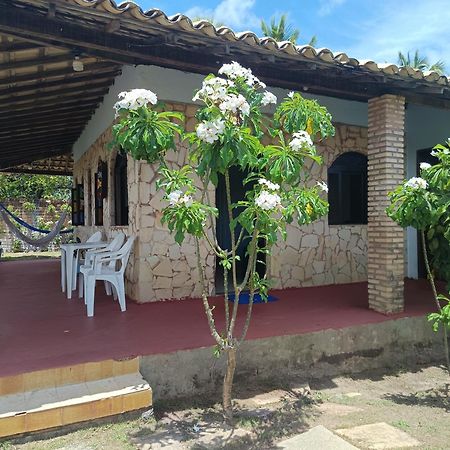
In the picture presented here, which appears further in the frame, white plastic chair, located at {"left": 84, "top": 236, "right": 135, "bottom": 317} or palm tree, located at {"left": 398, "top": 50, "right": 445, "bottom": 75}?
palm tree, located at {"left": 398, "top": 50, "right": 445, "bottom": 75}

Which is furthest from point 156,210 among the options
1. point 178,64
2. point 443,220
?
point 443,220

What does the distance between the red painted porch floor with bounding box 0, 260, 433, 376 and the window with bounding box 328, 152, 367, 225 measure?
1.29 metres

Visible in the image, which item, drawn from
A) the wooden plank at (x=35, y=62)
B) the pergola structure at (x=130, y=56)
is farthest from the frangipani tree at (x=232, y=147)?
the wooden plank at (x=35, y=62)

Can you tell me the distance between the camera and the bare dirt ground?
2.97 meters

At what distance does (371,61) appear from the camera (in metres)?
4.70

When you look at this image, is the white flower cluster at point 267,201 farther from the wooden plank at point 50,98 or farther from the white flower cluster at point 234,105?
the wooden plank at point 50,98

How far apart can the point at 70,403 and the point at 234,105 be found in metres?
2.35

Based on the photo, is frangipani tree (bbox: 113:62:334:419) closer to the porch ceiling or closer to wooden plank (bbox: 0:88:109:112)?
the porch ceiling

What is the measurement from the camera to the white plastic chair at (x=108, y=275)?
5.08 m

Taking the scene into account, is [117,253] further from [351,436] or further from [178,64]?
[351,436]

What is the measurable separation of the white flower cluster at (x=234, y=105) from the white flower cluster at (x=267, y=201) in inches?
23.2

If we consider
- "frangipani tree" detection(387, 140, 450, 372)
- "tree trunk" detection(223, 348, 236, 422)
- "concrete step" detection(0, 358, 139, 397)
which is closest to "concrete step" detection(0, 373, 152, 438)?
"concrete step" detection(0, 358, 139, 397)

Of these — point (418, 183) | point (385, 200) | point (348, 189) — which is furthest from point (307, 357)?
point (348, 189)

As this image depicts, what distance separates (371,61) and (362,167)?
10.7ft
